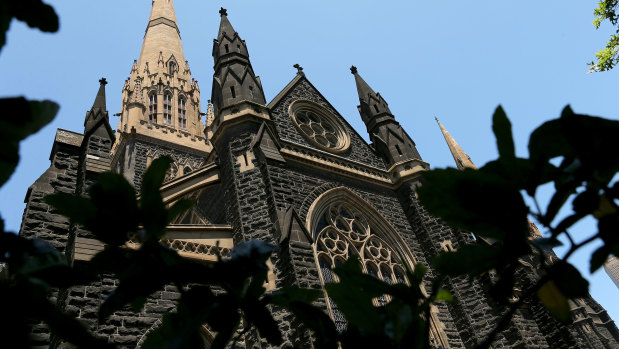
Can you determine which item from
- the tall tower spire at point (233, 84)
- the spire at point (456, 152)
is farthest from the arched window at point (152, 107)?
the spire at point (456, 152)

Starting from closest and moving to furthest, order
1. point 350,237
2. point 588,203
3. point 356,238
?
point 588,203, point 350,237, point 356,238

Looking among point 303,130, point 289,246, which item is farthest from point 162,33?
point 289,246

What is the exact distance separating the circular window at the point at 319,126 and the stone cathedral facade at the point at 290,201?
5 cm

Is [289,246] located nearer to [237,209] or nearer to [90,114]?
[237,209]

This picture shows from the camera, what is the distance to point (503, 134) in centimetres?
111

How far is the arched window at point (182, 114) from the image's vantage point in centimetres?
2727

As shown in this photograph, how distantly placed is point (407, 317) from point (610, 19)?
1055 cm

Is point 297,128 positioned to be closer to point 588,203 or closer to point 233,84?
point 233,84

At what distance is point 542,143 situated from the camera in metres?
1.07

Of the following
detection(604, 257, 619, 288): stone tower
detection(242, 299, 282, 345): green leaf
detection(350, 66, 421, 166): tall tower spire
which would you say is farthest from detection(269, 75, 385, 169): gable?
detection(604, 257, 619, 288): stone tower

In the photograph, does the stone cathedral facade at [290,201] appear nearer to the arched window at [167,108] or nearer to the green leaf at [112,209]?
the green leaf at [112,209]

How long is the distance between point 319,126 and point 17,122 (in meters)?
14.0

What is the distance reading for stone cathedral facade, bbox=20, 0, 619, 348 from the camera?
7625mm

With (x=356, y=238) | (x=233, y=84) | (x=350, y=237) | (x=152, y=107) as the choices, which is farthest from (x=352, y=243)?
(x=152, y=107)
